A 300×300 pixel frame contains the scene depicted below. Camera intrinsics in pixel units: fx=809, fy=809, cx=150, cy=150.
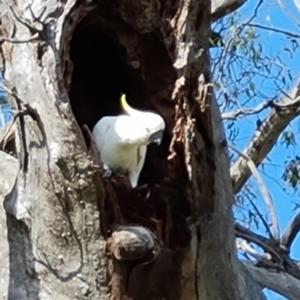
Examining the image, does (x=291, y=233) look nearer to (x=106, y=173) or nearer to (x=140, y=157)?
(x=140, y=157)

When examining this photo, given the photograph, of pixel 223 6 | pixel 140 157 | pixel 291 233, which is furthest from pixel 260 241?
pixel 223 6

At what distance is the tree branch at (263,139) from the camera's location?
8.94 feet

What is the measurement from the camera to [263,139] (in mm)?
2809

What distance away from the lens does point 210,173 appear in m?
1.58

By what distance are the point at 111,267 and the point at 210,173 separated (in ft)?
0.87

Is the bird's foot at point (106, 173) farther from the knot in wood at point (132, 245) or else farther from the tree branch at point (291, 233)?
Answer: the tree branch at point (291, 233)

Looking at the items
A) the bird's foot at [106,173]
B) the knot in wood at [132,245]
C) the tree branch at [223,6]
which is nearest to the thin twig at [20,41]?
the bird's foot at [106,173]

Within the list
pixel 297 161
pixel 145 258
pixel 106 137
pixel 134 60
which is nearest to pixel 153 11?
pixel 134 60

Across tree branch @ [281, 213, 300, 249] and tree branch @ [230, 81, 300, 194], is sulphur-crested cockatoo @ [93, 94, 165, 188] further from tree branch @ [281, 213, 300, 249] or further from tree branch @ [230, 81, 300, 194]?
tree branch @ [230, 81, 300, 194]

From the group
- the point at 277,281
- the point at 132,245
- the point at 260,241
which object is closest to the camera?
the point at 132,245

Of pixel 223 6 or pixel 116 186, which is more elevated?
pixel 223 6

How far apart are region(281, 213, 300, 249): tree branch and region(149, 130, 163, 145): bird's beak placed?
2.17 feet

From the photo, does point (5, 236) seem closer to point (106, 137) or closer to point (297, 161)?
point (106, 137)

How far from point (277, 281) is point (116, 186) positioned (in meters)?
0.65
